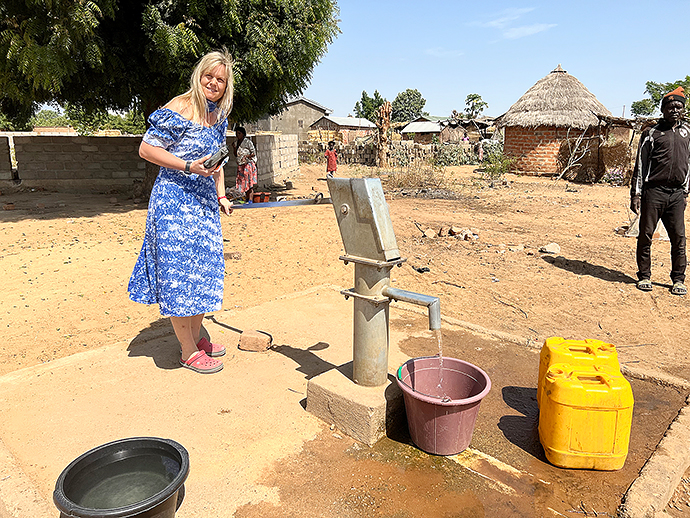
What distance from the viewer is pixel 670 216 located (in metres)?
5.10

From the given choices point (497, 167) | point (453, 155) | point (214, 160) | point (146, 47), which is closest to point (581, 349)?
point (214, 160)

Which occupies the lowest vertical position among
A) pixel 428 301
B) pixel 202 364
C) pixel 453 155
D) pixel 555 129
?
pixel 202 364

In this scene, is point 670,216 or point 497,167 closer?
point 670,216

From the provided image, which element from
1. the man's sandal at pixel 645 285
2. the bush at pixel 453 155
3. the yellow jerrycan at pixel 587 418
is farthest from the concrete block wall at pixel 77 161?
the bush at pixel 453 155

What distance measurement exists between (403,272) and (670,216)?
2814 mm

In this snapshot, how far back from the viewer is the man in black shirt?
494 cm

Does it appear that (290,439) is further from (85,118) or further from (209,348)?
(85,118)

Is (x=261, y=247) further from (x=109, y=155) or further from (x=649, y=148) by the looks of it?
(x=109, y=155)

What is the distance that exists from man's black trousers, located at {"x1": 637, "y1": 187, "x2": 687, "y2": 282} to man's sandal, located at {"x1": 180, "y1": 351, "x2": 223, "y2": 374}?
4.56m

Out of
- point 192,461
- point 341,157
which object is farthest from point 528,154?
point 192,461

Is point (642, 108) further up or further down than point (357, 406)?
further up

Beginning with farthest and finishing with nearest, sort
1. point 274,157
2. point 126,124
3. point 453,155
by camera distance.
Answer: point 126,124 → point 453,155 → point 274,157

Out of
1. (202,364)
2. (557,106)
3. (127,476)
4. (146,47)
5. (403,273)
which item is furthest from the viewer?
(557,106)

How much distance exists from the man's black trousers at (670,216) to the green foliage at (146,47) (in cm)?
597
